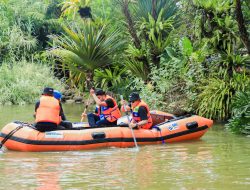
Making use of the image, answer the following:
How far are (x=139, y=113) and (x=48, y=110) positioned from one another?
1941 mm

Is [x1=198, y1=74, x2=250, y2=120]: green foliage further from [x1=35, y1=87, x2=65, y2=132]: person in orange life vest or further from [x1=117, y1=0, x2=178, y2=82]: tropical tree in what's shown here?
[x1=35, y1=87, x2=65, y2=132]: person in orange life vest

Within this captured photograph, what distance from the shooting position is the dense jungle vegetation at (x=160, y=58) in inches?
602

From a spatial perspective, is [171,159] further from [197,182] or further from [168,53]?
[168,53]

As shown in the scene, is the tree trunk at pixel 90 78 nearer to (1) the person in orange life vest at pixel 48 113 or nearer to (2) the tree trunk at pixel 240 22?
(2) the tree trunk at pixel 240 22

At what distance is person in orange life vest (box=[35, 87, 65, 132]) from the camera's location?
11.6 meters

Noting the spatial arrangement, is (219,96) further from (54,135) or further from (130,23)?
(54,135)

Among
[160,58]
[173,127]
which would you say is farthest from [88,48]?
[173,127]

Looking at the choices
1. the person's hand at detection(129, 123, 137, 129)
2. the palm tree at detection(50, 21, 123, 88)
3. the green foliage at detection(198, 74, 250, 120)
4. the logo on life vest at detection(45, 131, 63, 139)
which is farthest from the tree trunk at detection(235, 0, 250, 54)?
the palm tree at detection(50, 21, 123, 88)

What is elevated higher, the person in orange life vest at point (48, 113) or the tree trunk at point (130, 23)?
the tree trunk at point (130, 23)

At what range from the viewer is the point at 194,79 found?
648 inches

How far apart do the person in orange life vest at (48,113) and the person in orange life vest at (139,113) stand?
152 centimetres

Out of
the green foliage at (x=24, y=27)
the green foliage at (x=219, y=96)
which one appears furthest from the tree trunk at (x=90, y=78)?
the green foliage at (x=24, y=27)

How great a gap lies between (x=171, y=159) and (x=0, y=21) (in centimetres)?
2037

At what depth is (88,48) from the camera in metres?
19.2
